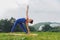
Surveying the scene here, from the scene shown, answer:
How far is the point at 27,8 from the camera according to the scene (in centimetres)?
1216

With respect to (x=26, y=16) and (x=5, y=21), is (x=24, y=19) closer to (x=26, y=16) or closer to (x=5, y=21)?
(x=26, y=16)

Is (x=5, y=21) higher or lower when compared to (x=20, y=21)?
lower

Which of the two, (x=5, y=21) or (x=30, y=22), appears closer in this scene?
(x=30, y=22)

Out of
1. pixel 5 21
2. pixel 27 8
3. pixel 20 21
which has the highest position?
pixel 27 8

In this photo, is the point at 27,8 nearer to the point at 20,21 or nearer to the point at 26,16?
the point at 26,16

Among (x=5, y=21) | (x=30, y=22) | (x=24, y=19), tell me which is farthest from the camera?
(x=5, y=21)

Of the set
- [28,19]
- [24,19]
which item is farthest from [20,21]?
[28,19]

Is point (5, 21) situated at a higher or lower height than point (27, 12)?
lower

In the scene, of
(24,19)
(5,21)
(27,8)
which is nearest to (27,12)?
(27,8)

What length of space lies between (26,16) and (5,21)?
31341mm

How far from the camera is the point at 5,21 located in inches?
1704

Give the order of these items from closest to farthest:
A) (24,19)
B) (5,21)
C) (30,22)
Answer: (30,22), (24,19), (5,21)

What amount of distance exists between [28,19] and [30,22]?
1.26 feet

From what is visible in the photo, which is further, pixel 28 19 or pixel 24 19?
pixel 24 19
